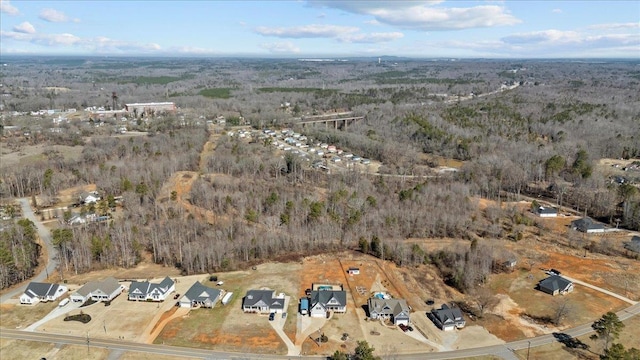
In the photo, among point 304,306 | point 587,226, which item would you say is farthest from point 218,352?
point 587,226

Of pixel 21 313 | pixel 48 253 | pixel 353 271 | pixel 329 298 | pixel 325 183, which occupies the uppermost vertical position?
pixel 325 183

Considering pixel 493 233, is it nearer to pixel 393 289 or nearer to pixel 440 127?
pixel 393 289

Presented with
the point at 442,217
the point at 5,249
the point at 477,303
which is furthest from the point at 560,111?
the point at 5,249

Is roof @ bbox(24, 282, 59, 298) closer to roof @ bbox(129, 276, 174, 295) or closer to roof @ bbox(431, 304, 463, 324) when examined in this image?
roof @ bbox(129, 276, 174, 295)

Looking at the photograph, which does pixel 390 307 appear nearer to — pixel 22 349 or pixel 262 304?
pixel 262 304

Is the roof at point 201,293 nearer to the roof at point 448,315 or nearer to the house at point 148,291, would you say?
the house at point 148,291

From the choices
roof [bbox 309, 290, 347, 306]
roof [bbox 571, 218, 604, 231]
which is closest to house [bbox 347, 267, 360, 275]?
roof [bbox 309, 290, 347, 306]

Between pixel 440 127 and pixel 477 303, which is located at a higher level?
pixel 440 127
